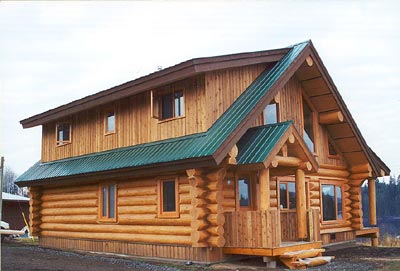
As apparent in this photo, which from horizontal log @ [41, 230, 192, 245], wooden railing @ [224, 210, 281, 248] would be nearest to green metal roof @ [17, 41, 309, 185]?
wooden railing @ [224, 210, 281, 248]

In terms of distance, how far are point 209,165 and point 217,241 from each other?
215 centimetres

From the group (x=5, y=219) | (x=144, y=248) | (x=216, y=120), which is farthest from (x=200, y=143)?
(x=5, y=219)

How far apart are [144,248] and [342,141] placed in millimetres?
9132

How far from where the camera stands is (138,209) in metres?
17.6

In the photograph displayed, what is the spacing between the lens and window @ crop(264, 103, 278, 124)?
715 inches

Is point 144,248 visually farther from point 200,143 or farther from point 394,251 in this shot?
point 394,251

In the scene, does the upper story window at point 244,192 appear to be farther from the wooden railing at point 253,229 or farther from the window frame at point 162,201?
the window frame at point 162,201

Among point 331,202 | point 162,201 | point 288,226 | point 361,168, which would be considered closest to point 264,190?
point 288,226

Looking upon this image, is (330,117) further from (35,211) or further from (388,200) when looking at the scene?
(388,200)

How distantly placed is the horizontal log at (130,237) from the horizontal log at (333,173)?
282 inches

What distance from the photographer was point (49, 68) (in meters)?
26.1

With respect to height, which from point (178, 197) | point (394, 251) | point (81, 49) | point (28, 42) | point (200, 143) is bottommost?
point (394, 251)

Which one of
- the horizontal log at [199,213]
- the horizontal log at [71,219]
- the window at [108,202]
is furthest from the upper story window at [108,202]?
the horizontal log at [199,213]

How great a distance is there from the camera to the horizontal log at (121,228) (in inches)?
633
